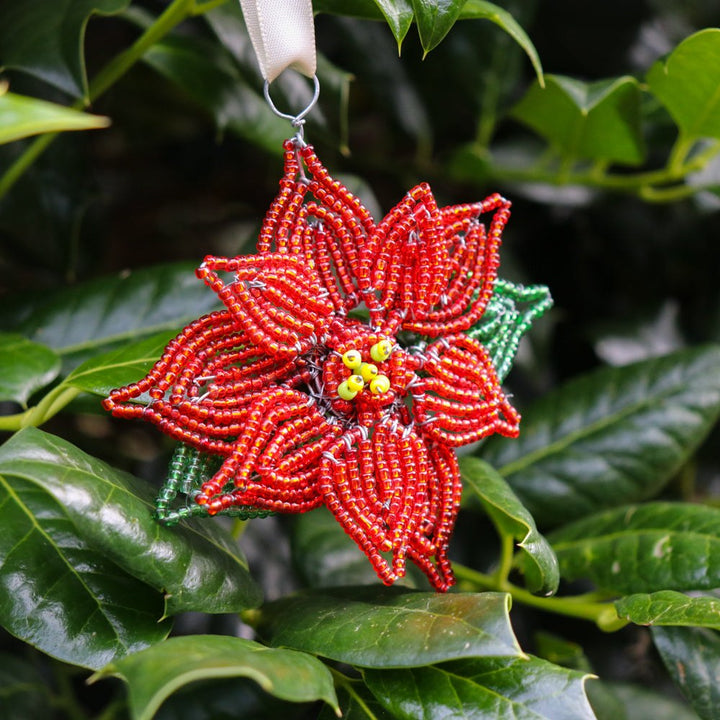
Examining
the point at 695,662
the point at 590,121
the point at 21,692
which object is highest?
the point at 590,121

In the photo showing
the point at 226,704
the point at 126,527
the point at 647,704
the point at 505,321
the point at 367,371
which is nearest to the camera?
the point at 126,527

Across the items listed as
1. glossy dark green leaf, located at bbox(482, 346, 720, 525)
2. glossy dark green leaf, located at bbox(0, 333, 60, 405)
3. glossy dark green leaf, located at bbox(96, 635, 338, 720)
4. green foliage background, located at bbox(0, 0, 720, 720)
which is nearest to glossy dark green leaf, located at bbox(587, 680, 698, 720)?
green foliage background, located at bbox(0, 0, 720, 720)

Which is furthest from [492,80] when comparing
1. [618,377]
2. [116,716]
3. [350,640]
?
[116,716]

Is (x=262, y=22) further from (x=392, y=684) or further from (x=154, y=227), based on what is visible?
(x=154, y=227)

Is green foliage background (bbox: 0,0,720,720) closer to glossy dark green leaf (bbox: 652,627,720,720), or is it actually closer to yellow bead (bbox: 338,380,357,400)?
glossy dark green leaf (bbox: 652,627,720,720)

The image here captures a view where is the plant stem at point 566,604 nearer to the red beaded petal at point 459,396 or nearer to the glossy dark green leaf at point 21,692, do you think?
the red beaded petal at point 459,396

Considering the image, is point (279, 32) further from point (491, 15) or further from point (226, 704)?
point (226, 704)

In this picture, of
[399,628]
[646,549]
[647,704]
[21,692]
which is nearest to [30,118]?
[399,628]

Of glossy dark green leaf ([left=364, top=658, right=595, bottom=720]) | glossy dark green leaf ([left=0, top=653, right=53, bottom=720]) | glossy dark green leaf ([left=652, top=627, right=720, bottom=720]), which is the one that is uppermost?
glossy dark green leaf ([left=364, top=658, right=595, bottom=720])

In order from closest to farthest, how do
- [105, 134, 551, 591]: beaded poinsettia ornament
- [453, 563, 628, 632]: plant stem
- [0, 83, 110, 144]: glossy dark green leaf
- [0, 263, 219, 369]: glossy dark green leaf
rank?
1. [0, 83, 110, 144]: glossy dark green leaf
2. [105, 134, 551, 591]: beaded poinsettia ornament
3. [453, 563, 628, 632]: plant stem
4. [0, 263, 219, 369]: glossy dark green leaf
